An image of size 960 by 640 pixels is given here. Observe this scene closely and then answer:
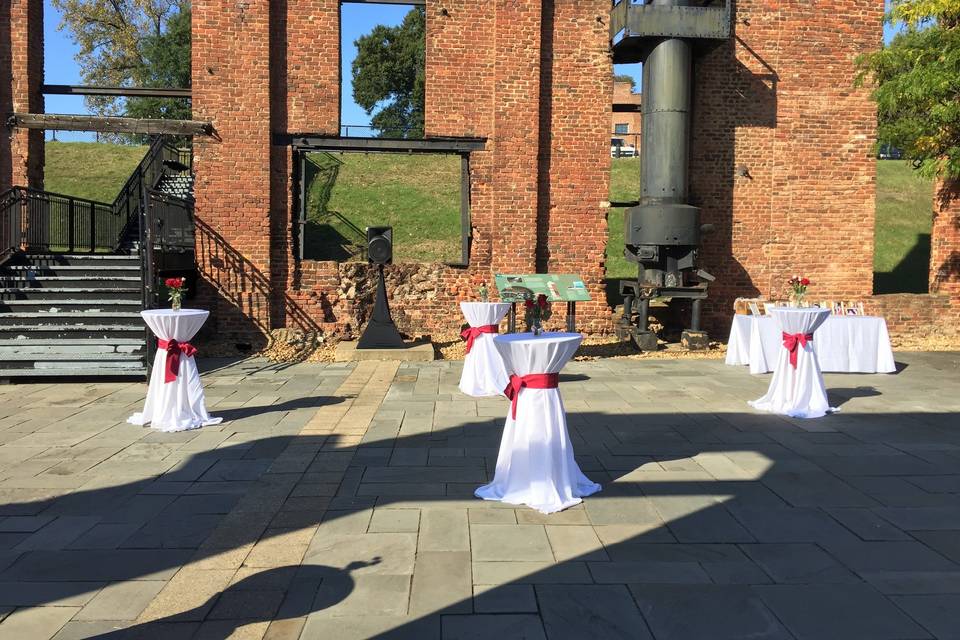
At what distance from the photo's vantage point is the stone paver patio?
3350 millimetres

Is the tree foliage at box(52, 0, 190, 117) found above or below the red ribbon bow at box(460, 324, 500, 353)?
above

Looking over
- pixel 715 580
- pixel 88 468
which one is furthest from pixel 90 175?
pixel 715 580

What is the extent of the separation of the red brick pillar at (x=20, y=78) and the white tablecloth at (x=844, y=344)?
1321 centimetres

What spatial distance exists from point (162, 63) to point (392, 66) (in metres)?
16.5

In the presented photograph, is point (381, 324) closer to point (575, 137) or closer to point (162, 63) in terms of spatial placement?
point (575, 137)

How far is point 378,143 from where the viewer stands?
12570 mm

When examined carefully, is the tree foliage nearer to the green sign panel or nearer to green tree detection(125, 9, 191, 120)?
green tree detection(125, 9, 191, 120)

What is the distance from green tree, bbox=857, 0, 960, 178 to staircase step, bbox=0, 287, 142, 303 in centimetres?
1215

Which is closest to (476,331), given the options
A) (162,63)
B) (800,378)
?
(800,378)

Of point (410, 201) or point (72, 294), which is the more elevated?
point (410, 201)

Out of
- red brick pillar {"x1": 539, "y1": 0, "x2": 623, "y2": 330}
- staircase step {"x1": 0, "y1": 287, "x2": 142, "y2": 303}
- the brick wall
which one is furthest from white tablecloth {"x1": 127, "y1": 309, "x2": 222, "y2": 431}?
the brick wall

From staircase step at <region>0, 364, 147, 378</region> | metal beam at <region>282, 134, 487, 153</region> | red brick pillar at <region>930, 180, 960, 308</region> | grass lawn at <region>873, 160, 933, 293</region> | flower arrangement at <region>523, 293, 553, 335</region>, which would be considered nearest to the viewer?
flower arrangement at <region>523, 293, 553, 335</region>

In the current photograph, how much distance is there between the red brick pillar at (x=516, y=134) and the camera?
41.1 ft

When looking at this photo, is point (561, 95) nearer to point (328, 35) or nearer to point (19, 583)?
point (328, 35)
